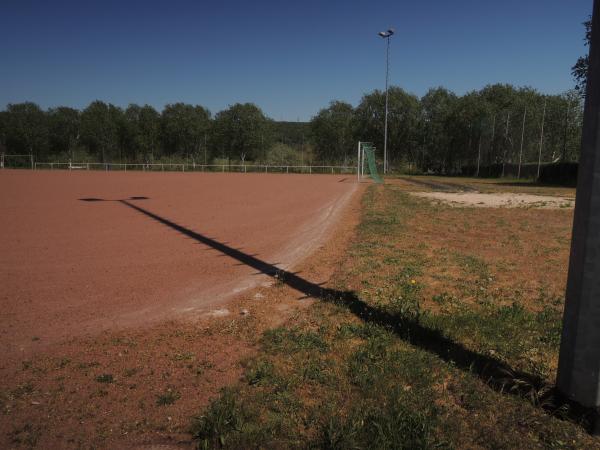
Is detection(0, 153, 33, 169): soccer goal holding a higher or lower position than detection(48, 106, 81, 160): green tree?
lower

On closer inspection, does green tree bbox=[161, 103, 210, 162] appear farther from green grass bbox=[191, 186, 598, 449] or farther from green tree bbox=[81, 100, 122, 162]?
green grass bbox=[191, 186, 598, 449]

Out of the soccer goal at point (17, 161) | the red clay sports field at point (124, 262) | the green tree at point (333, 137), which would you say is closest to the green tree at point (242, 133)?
the green tree at point (333, 137)

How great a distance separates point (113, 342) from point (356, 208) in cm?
1169

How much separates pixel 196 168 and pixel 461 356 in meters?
66.0

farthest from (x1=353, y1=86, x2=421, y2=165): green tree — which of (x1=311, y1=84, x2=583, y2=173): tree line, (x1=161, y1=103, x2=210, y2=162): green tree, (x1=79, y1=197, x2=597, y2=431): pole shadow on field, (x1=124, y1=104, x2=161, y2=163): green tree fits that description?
(x1=79, y1=197, x2=597, y2=431): pole shadow on field

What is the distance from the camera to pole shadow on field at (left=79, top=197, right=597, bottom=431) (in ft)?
8.68

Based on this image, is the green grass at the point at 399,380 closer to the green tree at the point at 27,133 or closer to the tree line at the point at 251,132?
the tree line at the point at 251,132

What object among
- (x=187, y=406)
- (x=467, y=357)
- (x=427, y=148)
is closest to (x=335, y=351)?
(x=467, y=357)

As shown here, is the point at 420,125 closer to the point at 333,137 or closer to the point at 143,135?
the point at 333,137

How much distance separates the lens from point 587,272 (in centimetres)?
237

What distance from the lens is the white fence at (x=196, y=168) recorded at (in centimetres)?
6334

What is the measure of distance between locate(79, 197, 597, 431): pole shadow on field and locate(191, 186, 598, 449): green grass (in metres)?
0.01

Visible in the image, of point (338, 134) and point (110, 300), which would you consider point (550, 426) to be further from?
point (338, 134)

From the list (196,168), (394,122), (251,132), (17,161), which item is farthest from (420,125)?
(17,161)
